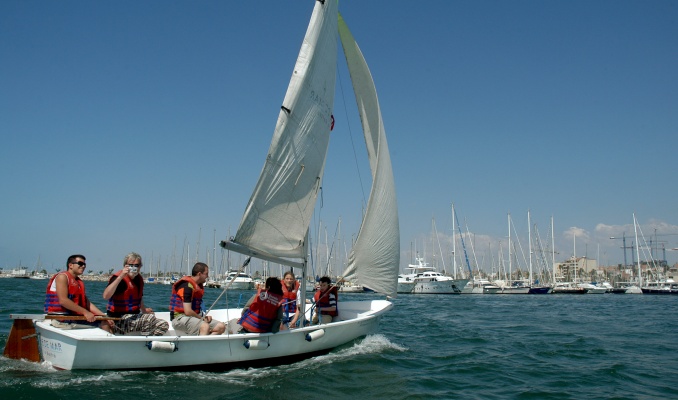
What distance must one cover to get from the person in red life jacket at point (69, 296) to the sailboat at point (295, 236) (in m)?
0.26

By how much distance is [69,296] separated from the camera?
→ 830cm

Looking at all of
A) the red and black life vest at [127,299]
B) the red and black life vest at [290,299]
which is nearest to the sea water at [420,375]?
the red and black life vest at [127,299]

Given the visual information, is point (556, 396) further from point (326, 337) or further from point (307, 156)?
point (307, 156)

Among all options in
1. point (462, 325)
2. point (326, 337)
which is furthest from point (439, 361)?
point (462, 325)

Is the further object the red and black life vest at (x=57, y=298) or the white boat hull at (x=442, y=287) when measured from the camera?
the white boat hull at (x=442, y=287)

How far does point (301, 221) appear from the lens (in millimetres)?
10367

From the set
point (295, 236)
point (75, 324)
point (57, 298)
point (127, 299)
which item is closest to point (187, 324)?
point (127, 299)

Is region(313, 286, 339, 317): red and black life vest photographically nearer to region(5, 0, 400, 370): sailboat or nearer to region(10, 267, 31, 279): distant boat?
region(5, 0, 400, 370): sailboat

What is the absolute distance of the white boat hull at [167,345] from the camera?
7816 millimetres

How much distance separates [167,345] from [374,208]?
17.6 feet

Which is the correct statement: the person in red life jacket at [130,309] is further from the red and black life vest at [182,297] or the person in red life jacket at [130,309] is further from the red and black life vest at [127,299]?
the red and black life vest at [182,297]

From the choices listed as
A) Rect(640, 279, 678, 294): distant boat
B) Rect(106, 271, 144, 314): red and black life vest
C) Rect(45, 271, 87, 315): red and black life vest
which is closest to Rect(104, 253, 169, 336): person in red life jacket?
Rect(106, 271, 144, 314): red and black life vest

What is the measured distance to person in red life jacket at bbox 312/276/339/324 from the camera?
11.5 metres

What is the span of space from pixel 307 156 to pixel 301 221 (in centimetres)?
132
